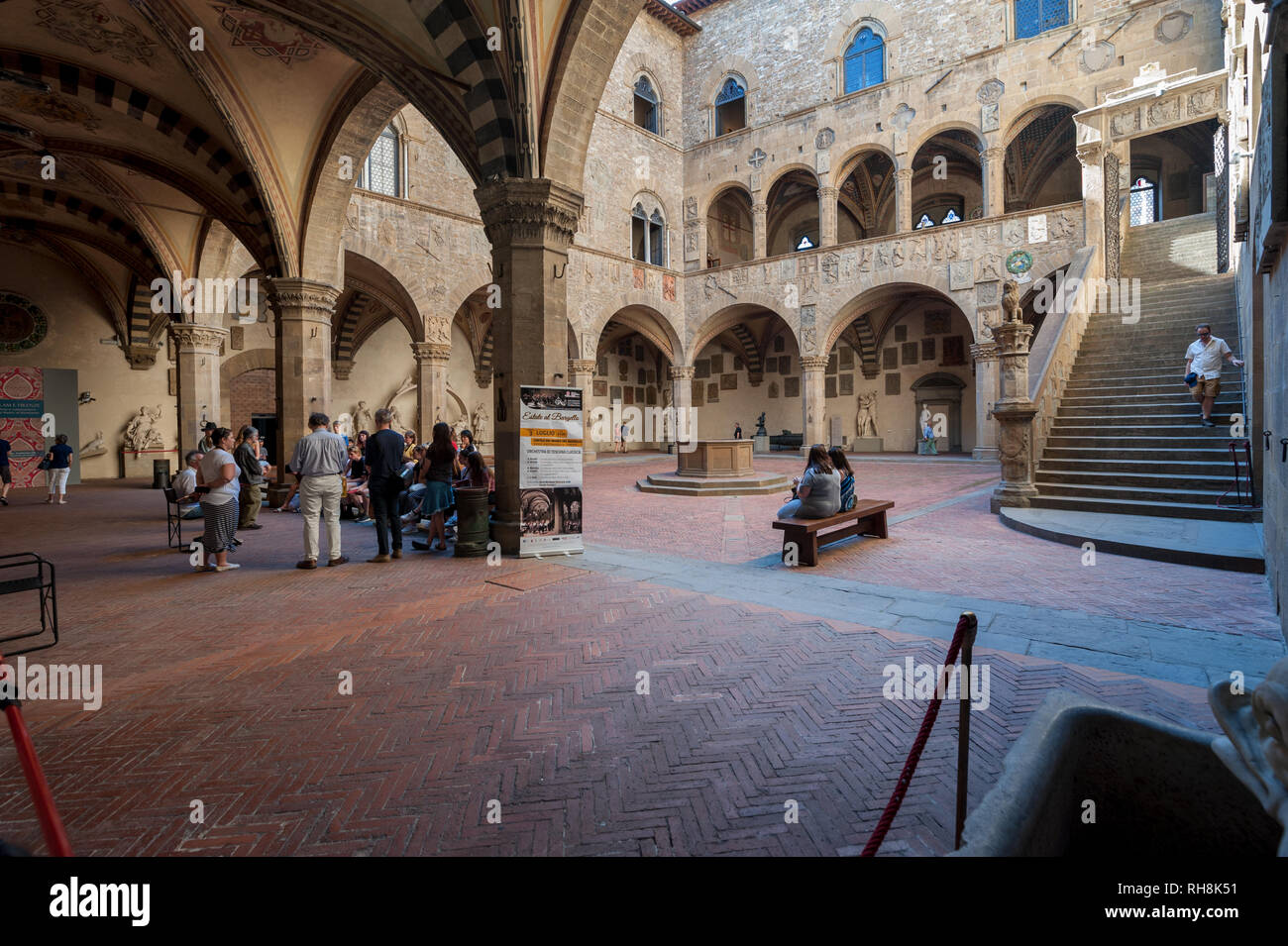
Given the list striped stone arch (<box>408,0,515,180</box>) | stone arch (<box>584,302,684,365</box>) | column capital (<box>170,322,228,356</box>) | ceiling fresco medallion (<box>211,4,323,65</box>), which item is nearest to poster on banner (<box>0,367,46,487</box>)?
column capital (<box>170,322,228,356</box>)

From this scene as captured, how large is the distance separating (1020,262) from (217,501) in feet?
64.2

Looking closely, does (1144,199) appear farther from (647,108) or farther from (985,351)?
(647,108)

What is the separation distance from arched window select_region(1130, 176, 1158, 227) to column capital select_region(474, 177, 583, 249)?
23520 millimetres

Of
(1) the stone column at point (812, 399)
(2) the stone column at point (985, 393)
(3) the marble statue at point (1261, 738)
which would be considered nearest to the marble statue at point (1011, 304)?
(3) the marble statue at point (1261, 738)

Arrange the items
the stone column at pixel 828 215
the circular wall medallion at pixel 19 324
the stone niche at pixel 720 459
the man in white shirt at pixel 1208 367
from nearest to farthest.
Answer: the man in white shirt at pixel 1208 367 < the stone niche at pixel 720 459 < the circular wall medallion at pixel 19 324 < the stone column at pixel 828 215

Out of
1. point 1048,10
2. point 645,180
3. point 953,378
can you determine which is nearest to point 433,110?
point 645,180

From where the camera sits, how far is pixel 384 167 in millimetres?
17594

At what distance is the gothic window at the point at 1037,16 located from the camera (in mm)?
17891

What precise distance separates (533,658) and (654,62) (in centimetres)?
2597

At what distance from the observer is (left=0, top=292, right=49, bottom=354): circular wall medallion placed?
17.8 meters

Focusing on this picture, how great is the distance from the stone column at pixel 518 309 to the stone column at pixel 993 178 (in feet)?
52.9

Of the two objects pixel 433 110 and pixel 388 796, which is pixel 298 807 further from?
pixel 433 110

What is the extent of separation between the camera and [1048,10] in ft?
59.3

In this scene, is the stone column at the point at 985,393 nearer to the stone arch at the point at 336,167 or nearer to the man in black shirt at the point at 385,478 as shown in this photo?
the stone arch at the point at 336,167
